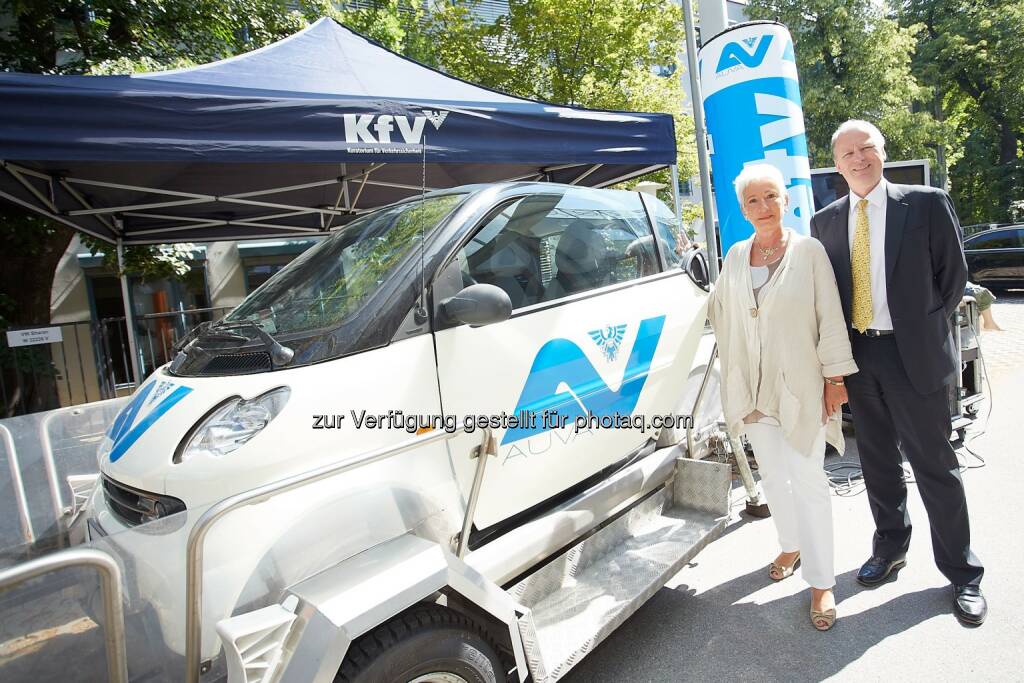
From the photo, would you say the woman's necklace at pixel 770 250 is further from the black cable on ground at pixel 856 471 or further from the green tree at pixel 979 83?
the green tree at pixel 979 83

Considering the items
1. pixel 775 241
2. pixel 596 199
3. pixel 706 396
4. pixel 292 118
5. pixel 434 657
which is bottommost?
pixel 434 657

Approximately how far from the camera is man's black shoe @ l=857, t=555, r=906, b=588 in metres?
2.81

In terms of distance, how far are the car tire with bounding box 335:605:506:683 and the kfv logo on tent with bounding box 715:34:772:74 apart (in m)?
5.19

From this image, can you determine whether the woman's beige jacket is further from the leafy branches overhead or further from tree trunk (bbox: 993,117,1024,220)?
tree trunk (bbox: 993,117,1024,220)

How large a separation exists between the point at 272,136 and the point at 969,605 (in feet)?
13.1

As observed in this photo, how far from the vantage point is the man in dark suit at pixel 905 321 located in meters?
2.46

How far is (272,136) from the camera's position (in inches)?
133

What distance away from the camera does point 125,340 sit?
29.6 feet

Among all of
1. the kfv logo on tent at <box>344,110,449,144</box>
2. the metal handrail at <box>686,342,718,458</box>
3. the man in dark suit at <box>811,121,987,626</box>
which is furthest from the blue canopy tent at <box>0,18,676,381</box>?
the man in dark suit at <box>811,121,987,626</box>

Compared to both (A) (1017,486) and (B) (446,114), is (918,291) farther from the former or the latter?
(B) (446,114)

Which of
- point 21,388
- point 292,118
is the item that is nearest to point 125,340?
point 21,388

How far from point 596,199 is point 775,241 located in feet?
2.79

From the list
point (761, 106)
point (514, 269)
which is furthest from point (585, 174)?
point (514, 269)

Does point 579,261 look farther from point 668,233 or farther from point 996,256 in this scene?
point 996,256
